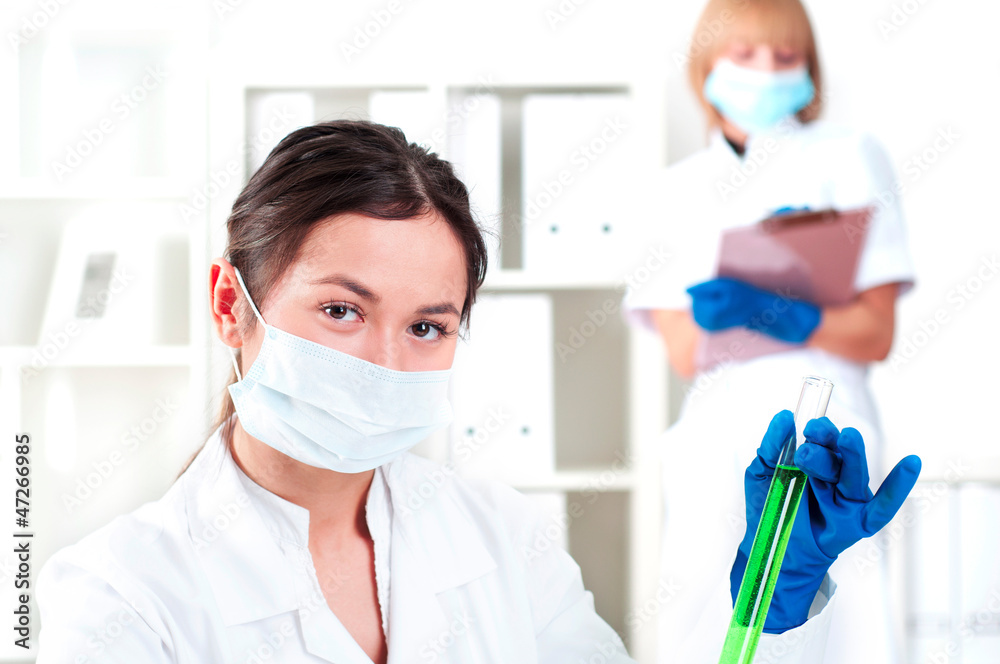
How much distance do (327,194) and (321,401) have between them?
0.79 feet

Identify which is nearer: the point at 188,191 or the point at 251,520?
the point at 251,520

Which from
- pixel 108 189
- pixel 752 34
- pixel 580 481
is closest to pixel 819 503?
pixel 580 481

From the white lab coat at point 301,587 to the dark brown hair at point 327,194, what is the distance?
0.14 metres

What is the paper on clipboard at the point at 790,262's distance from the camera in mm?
1759

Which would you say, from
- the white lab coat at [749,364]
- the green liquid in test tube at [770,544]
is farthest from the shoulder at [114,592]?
the white lab coat at [749,364]

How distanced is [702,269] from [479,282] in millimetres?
934

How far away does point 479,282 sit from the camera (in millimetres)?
1021

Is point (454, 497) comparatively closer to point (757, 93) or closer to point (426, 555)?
point (426, 555)

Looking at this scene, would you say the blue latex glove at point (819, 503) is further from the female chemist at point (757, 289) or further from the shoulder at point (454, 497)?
the female chemist at point (757, 289)

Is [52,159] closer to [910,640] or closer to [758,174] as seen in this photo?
[758,174]

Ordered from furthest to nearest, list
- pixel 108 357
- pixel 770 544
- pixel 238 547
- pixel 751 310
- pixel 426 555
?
pixel 751 310
pixel 108 357
pixel 426 555
pixel 238 547
pixel 770 544

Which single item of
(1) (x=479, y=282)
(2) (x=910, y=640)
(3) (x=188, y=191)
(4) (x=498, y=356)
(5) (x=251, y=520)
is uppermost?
(3) (x=188, y=191)

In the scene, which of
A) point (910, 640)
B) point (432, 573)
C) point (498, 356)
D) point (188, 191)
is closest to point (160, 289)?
point (188, 191)

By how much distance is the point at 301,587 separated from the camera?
0.85m
